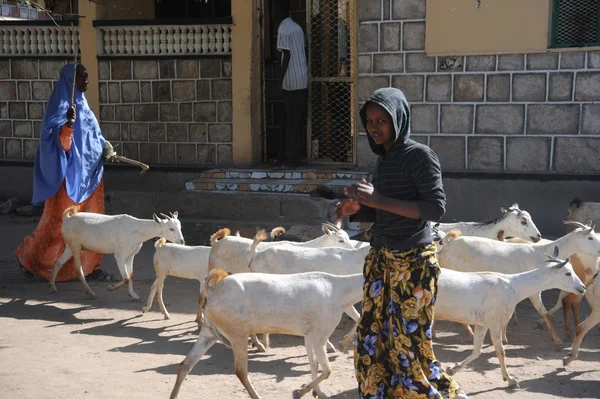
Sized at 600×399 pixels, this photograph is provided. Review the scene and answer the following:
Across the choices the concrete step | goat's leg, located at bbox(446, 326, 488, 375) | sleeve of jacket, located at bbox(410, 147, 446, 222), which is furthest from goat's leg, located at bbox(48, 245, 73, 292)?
sleeve of jacket, located at bbox(410, 147, 446, 222)

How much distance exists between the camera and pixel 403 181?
3807 millimetres

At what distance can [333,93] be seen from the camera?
11.5 m

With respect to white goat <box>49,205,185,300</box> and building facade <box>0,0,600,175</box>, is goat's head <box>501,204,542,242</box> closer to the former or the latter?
building facade <box>0,0,600,175</box>

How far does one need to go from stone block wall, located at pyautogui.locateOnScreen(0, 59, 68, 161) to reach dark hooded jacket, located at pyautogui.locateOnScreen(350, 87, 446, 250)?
9642 millimetres

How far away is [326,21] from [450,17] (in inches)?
78.4

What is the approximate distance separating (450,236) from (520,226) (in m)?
1.36

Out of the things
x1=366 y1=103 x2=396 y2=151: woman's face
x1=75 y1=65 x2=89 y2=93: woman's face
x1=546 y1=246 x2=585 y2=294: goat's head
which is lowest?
x1=546 y1=246 x2=585 y2=294: goat's head

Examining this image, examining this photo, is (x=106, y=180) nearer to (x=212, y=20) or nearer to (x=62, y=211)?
(x=212, y=20)

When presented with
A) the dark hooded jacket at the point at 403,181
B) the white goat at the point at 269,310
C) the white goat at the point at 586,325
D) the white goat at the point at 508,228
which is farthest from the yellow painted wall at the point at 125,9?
the dark hooded jacket at the point at 403,181

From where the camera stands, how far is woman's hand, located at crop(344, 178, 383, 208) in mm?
3564

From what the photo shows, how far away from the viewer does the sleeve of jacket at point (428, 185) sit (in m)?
3.66

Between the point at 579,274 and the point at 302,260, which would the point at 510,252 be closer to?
the point at 579,274

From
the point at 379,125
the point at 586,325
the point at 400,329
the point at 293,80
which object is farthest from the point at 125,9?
the point at 400,329

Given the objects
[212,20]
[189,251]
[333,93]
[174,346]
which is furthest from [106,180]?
[174,346]
